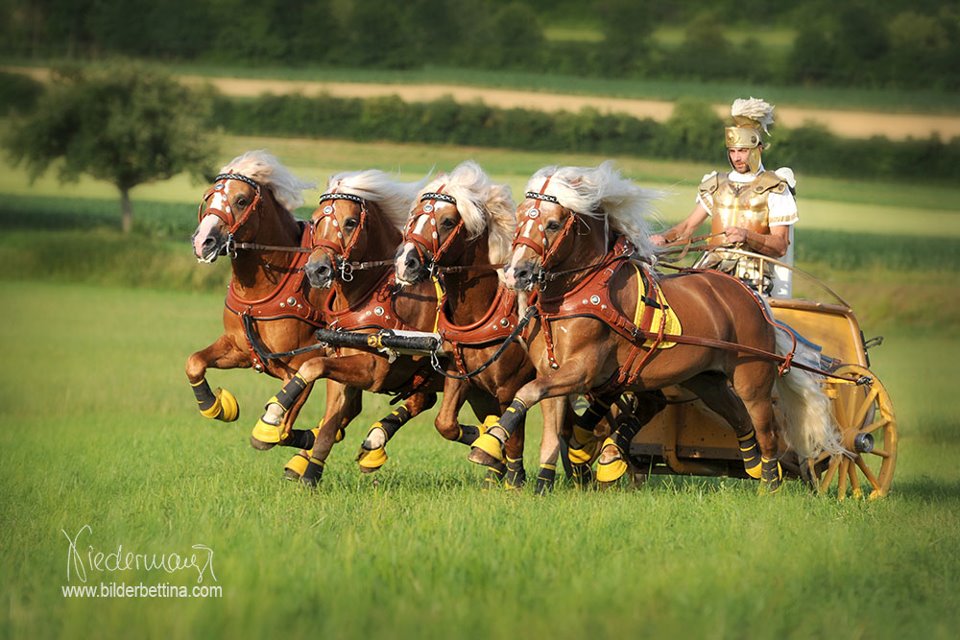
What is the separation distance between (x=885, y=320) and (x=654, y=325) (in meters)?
21.6

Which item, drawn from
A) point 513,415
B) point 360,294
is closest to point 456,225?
point 360,294

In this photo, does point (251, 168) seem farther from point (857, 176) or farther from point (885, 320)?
point (857, 176)

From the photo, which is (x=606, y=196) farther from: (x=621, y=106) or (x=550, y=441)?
(x=621, y=106)

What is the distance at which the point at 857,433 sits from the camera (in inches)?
393

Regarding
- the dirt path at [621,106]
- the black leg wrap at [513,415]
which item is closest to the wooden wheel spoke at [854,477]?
the black leg wrap at [513,415]

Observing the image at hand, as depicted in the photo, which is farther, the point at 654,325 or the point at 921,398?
the point at 921,398

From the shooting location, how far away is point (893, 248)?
109ft

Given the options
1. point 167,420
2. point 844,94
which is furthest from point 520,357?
point 844,94

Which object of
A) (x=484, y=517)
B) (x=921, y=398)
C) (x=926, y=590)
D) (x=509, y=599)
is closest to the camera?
(x=509, y=599)

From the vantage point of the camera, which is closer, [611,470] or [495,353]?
[495,353]

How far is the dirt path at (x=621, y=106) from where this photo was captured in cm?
3569

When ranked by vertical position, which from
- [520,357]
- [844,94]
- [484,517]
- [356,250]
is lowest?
[484,517]

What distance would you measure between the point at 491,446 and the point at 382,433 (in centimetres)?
160

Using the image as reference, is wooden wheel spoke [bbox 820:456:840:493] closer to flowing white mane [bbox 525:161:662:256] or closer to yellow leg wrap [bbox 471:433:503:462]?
flowing white mane [bbox 525:161:662:256]
